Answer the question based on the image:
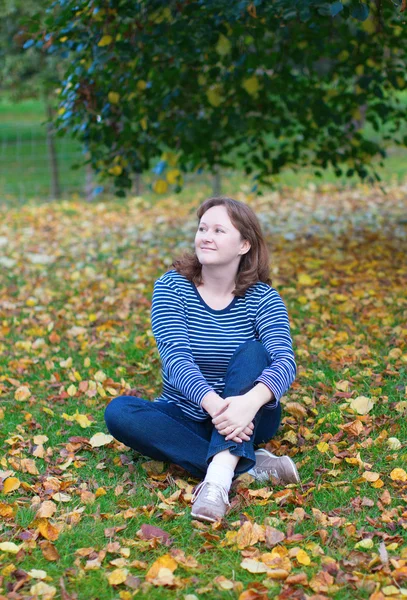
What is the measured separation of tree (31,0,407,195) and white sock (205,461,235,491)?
88.0 inches

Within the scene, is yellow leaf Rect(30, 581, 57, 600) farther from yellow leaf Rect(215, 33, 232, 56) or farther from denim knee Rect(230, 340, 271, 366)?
yellow leaf Rect(215, 33, 232, 56)

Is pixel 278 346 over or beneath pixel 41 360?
over

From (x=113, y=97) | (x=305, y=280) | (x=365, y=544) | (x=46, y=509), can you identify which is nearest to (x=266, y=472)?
(x=365, y=544)

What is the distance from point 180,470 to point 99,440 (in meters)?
0.41

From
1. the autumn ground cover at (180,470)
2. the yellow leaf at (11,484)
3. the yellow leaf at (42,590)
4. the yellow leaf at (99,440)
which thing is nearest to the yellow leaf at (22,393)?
the autumn ground cover at (180,470)

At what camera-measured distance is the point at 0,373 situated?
4215 mm

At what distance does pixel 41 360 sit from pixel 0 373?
0.89 ft

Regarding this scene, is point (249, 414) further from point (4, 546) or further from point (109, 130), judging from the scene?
point (109, 130)

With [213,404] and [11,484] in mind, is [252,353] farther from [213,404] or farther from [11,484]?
[11,484]

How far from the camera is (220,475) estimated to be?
2.69 metres

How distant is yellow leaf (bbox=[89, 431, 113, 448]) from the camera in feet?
10.7

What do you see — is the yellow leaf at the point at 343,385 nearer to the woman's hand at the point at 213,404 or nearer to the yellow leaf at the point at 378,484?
the yellow leaf at the point at 378,484

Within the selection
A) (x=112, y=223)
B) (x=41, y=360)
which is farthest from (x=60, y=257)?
(x=41, y=360)

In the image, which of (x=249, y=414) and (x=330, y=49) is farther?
(x=330, y=49)
